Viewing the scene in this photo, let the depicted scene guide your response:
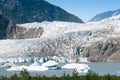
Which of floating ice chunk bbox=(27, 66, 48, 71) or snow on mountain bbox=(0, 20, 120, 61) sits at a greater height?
snow on mountain bbox=(0, 20, 120, 61)

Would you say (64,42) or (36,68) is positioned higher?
(64,42)

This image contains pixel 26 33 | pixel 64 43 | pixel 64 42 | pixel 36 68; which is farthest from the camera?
pixel 26 33

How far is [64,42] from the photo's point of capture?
13888 cm

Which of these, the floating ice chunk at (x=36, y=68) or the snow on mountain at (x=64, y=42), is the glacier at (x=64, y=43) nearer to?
the snow on mountain at (x=64, y=42)

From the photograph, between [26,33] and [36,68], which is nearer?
[36,68]

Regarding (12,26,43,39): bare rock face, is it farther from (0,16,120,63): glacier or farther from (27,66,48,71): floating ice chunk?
(27,66,48,71): floating ice chunk

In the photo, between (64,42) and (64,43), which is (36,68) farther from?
(64,43)

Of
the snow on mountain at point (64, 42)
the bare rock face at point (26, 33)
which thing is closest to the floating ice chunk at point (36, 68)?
the snow on mountain at point (64, 42)

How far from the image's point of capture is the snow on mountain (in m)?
129

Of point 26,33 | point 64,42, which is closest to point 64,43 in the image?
point 64,42

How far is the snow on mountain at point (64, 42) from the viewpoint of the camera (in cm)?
12925

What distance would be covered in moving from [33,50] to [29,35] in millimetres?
51459

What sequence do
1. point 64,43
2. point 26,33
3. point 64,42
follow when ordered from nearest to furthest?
point 64,42, point 64,43, point 26,33

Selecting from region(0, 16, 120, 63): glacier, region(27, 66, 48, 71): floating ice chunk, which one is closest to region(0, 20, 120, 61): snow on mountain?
region(0, 16, 120, 63): glacier
